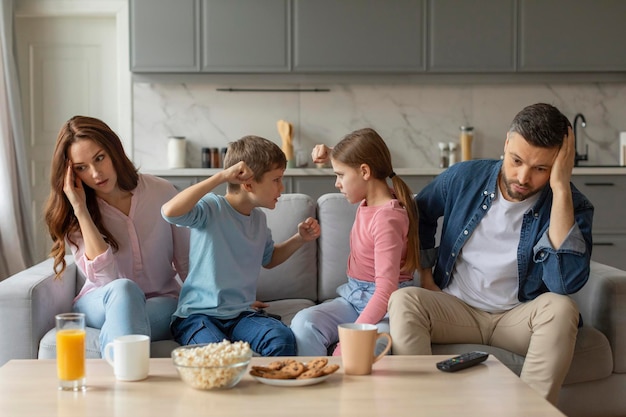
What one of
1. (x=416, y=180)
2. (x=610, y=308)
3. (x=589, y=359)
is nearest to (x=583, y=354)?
(x=589, y=359)

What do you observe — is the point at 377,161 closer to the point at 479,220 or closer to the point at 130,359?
the point at 479,220

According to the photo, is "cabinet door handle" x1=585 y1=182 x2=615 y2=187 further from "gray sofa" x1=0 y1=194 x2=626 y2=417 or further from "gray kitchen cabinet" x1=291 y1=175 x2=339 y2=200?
"gray sofa" x1=0 y1=194 x2=626 y2=417

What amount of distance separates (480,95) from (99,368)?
4278 mm

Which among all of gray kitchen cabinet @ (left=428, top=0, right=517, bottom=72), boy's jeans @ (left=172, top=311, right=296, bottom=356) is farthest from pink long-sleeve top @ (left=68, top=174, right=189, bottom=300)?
gray kitchen cabinet @ (left=428, top=0, right=517, bottom=72)

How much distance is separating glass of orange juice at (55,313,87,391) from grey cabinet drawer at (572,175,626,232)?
4.01 meters

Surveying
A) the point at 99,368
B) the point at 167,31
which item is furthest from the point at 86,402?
the point at 167,31

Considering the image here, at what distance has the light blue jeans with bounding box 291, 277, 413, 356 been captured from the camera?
2.43 meters

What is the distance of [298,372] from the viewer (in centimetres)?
175

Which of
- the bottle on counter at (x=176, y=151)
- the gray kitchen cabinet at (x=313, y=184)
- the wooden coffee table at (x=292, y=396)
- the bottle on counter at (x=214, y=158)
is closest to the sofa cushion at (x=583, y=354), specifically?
the wooden coffee table at (x=292, y=396)

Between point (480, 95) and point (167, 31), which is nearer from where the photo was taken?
point (167, 31)

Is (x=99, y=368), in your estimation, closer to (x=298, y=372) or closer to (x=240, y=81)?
(x=298, y=372)

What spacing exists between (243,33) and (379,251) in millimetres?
3087

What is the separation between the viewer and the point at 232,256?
2.58m

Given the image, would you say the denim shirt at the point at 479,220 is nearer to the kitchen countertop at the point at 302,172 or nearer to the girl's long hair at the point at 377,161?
the girl's long hair at the point at 377,161
